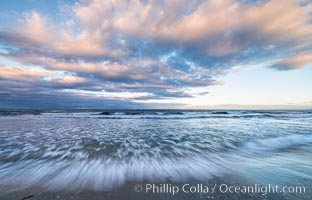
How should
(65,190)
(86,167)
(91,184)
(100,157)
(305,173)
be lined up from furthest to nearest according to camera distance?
1. (100,157)
2. (86,167)
3. (305,173)
4. (91,184)
5. (65,190)

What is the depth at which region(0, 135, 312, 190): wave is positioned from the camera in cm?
326

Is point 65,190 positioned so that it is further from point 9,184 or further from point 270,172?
point 270,172

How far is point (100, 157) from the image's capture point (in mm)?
4957

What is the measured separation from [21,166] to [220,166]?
5.39m

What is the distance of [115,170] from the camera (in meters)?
3.87

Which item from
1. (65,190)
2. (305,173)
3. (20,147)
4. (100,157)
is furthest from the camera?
(20,147)

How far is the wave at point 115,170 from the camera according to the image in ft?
10.7

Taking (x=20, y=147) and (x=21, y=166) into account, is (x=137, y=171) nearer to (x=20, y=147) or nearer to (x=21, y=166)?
(x=21, y=166)

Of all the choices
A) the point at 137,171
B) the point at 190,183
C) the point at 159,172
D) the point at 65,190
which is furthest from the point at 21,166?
the point at 190,183

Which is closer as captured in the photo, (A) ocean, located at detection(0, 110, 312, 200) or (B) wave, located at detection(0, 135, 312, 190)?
(A) ocean, located at detection(0, 110, 312, 200)

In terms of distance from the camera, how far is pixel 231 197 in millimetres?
2629

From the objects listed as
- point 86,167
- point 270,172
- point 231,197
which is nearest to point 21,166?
point 86,167

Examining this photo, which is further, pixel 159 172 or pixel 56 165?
pixel 56 165

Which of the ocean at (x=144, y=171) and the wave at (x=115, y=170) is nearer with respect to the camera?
the ocean at (x=144, y=171)
